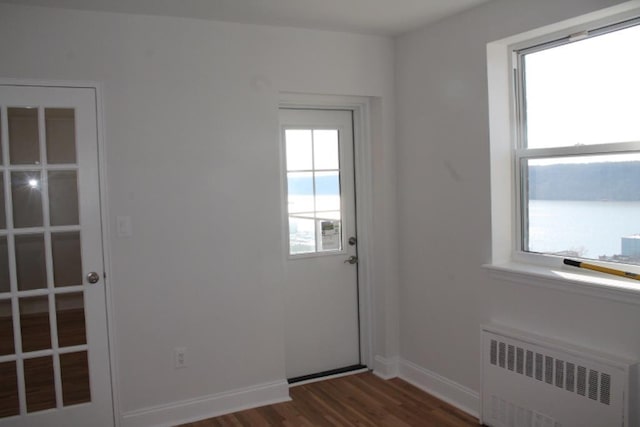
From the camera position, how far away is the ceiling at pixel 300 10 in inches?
120

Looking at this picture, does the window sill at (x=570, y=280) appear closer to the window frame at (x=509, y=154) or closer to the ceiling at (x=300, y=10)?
the window frame at (x=509, y=154)

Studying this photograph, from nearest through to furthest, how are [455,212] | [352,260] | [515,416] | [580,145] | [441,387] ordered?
[580,145] → [515,416] → [455,212] → [441,387] → [352,260]

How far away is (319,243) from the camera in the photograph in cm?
411

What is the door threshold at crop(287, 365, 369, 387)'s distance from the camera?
3.99 m

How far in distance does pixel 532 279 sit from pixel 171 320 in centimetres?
222

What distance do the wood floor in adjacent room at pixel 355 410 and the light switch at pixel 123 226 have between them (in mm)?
1294

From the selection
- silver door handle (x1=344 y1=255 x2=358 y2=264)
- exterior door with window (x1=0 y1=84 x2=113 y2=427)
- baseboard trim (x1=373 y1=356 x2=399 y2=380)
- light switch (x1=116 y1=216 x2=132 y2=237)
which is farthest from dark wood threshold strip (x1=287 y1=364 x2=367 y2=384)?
light switch (x1=116 y1=216 x2=132 y2=237)

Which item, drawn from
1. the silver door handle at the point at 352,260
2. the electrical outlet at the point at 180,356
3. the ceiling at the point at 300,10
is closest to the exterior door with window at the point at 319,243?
the silver door handle at the point at 352,260

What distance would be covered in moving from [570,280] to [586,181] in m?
0.57

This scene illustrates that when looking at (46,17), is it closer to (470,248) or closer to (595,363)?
(470,248)

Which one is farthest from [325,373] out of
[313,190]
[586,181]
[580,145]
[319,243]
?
[580,145]

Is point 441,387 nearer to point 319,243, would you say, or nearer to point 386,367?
point 386,367

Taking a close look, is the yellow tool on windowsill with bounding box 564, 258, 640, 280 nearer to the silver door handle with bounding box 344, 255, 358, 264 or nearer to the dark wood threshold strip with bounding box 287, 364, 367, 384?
the silver door handle with bounding box 344, 255, 358, 264

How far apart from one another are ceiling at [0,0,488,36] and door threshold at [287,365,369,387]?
101 inches
